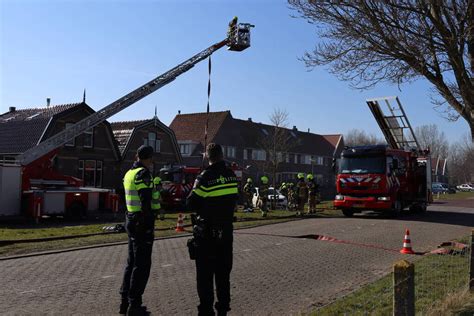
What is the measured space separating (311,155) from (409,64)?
6265 cm

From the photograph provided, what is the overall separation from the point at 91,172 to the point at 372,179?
21.6 meters

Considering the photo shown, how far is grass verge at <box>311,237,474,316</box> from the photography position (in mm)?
6176

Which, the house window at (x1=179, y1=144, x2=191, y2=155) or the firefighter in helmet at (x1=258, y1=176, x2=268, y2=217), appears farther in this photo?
the house window at (x1=179, y1=144, x2=191, y2=155)

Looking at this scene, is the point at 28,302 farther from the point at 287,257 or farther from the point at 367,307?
the point at 287,257

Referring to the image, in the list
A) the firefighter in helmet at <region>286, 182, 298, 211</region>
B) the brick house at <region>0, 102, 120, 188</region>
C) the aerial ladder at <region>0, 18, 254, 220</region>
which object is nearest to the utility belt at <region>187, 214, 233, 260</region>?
the aerial ladder at <region>0, 18, 254, 220</region>

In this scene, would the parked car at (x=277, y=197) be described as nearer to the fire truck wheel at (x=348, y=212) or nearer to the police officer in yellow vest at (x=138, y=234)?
the fire truck wheel at (x=348, y=212)

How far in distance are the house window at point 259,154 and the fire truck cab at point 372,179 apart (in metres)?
40.3

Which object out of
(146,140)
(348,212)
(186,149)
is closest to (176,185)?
(348,212)

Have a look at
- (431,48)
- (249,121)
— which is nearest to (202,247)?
(431,48)

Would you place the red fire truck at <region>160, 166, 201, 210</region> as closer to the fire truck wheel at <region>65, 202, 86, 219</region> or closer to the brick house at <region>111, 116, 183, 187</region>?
the fire truck wheel at <region>65, 202, 86, 219</region>

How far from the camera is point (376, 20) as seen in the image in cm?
940

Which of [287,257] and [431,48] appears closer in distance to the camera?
[431,48]

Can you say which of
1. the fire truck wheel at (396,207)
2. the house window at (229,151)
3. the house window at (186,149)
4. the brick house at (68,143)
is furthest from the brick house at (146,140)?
the fire truck wheel at (396,207)

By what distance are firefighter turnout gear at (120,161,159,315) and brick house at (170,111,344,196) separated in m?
42.6
